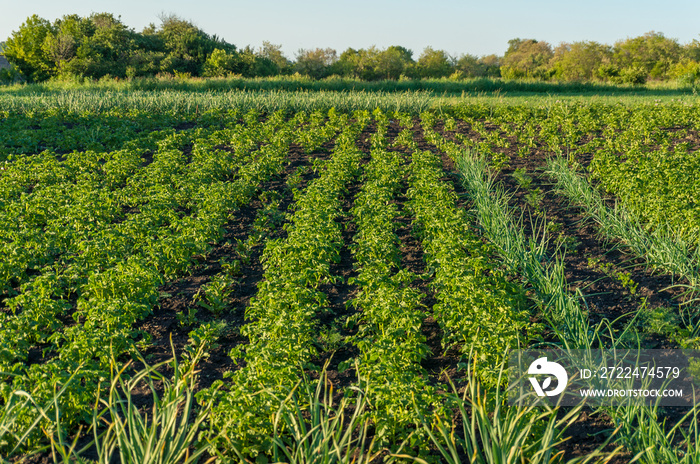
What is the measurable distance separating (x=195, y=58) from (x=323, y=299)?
152 ft

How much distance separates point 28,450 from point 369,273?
3.59m

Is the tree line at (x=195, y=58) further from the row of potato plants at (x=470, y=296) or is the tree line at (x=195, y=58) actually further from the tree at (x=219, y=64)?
the row of potato plants at (x=470, y=296)

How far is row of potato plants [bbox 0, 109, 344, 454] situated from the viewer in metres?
4.39

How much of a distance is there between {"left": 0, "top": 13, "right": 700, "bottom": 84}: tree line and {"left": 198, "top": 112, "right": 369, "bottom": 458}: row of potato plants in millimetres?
33017

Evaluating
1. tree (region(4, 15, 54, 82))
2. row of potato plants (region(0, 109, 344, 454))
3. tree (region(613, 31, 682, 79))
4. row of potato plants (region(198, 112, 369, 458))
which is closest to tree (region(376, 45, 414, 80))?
A: tree (region(613, 31, 682, 79))

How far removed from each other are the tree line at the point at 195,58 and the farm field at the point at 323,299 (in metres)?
29.6

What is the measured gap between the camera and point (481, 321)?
16.4 ft

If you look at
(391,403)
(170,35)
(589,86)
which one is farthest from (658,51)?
(391,403)

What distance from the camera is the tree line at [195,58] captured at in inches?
1608

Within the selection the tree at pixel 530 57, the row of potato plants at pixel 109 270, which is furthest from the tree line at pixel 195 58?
the row of potato plants at pixel 109 270

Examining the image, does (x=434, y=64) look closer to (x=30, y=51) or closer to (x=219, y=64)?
(x=219, y=64)

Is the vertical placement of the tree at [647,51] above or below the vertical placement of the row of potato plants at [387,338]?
above

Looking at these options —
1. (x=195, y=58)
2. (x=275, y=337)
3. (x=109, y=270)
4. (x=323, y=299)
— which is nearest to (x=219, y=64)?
(x=195, y=58)

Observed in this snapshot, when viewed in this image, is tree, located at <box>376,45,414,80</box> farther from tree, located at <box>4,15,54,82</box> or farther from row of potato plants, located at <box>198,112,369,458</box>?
row of potato plants, located at <box>198,112,369,458</box>
